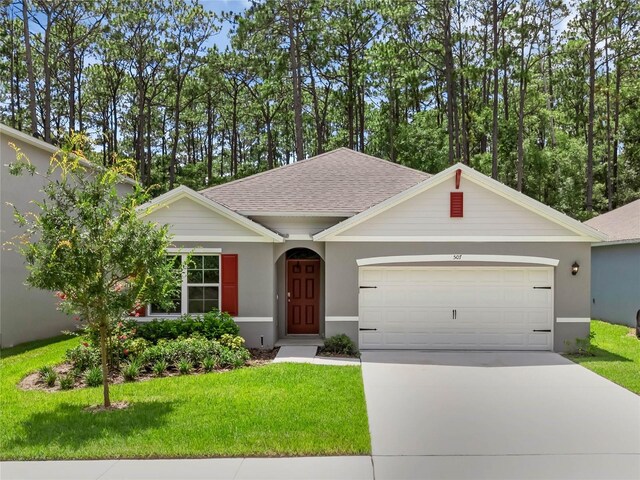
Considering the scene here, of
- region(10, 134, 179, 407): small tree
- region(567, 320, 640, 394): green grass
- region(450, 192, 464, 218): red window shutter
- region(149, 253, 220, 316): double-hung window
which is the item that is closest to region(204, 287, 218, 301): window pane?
region(149, 253, 220, 316): double-hung window

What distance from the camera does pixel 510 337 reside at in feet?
39.5

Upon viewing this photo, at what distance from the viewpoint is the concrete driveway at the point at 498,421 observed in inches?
216

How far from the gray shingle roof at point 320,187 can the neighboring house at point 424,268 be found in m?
1.07

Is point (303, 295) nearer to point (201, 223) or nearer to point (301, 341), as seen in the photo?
point (301, 341)

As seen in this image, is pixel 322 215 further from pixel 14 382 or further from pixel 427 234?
pixel 14 382

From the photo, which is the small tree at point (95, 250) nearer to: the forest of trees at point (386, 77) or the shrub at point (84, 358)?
the shrub at point (84, 358)

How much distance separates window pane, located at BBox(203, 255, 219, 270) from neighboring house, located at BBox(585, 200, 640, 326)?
11872 mm

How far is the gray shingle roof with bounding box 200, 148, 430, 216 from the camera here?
42.6 feet

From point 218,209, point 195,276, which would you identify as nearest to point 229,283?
point 195,276

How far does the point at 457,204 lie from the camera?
1188 cm

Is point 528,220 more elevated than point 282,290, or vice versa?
point 528,220

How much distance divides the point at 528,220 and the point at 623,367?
3750 millimetres

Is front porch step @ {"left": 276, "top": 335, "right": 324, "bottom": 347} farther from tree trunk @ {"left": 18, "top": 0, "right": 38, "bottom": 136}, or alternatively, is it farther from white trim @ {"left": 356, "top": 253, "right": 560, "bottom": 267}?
tree trunk @ {"left": 18, "top": 0, "right": 38, "bottom": 136}

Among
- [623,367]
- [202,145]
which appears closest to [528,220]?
[623,367]
